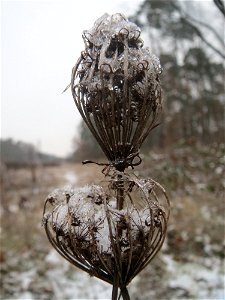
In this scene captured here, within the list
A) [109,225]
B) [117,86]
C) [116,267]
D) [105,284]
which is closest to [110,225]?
[109,225]

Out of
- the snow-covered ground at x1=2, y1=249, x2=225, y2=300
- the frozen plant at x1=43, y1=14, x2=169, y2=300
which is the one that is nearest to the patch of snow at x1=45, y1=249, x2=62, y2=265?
the snow-covered ground at x1=2, y1=249, x2=225, y2=300

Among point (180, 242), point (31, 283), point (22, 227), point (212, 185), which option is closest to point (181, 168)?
point (212, 185)

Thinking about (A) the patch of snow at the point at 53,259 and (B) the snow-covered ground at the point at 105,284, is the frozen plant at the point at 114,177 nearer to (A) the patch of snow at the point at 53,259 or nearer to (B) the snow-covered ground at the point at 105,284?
(B) the snow-covered ground at the point at 105,284

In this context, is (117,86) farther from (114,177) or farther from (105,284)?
(105,284)

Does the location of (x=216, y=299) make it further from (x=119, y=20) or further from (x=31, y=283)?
(x=119, y=20)

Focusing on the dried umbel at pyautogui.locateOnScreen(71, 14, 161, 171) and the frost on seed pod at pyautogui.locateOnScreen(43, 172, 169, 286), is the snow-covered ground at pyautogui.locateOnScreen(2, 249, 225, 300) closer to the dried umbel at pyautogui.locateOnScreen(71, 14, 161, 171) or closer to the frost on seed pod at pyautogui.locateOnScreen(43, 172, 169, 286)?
the frost on seed pod at pyautogui.locateOnScreen(43, 172, 169, 286)

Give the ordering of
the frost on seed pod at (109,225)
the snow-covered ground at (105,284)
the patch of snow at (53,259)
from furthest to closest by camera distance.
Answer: the patch of snow at (53,259)
the snow-covered ground at (105,284)
the frost on seed pod at (109,225)

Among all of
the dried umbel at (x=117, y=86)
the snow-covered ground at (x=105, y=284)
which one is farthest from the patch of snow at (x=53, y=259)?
the dried umbel at (x=117, y=86)
